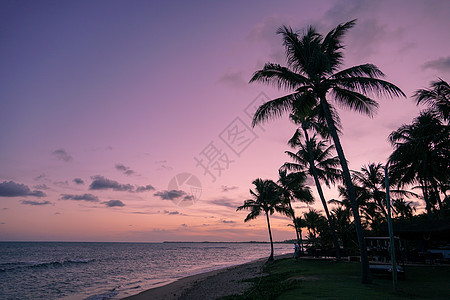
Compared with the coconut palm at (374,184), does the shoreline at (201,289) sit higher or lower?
lower

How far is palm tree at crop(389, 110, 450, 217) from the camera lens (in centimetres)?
1772

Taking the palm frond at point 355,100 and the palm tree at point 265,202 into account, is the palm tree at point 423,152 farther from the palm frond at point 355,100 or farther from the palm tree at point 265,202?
the palm tree at point 265,202

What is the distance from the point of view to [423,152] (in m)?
19.2

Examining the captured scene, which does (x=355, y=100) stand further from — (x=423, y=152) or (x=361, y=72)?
(x=423, y=152)

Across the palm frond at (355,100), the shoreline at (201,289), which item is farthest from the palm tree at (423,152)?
the shoreline at (201,289)

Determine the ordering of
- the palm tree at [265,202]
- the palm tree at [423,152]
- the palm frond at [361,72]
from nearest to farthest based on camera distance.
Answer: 1. the palm frond at [361,72]
2. the palm tree at [423,152]
3. the palm tree at [265,202]

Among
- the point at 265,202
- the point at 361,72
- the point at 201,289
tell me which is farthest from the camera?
the point at 265,202

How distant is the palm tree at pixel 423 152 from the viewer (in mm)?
17719

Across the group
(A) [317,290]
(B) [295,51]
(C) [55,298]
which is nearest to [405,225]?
(A) [317,290]

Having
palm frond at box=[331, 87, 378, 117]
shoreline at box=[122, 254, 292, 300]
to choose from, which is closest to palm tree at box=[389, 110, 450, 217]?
palm frond at box=[331, 87, 378, 117]

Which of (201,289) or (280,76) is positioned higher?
(280,76)

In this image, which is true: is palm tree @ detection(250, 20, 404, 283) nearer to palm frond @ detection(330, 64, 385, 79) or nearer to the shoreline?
palm frond @ detection(330, 64, 385, 79)

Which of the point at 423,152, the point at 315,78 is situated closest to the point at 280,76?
the point at 315,78

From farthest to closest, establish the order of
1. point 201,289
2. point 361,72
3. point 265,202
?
point 265,202, point 201,289, point 361,72
